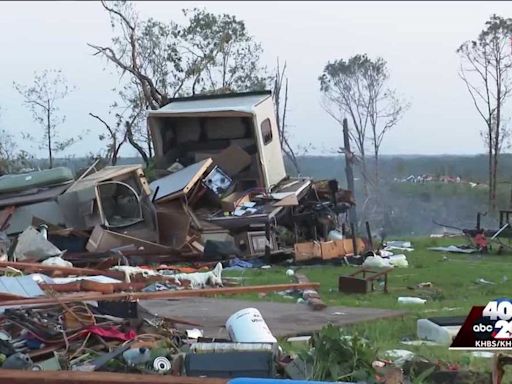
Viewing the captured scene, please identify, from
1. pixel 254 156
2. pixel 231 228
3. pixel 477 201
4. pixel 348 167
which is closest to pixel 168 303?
pixel 231 228

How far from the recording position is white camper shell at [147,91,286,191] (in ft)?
59.2

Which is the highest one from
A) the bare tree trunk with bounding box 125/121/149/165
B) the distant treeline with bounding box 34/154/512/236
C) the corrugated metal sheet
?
the corrugated metal sheet

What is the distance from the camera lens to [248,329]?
5832mm

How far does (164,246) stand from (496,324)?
11.8m

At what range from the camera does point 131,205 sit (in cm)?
1611

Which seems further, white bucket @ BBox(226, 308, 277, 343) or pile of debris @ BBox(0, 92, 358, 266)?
pile of debris @ BBox(0, 92, 358, 266)

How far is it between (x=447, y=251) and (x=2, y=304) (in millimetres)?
12195

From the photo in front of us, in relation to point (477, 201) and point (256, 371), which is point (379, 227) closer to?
point (477, 201)

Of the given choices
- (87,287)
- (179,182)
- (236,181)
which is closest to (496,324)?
(87,287)

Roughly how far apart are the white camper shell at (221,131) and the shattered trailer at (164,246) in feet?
0.13

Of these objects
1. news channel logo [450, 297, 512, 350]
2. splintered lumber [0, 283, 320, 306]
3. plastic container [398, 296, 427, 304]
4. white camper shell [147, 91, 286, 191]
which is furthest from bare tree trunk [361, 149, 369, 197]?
news channel logo [450, 297, 512, 350]

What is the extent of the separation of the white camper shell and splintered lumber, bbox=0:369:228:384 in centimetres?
1326

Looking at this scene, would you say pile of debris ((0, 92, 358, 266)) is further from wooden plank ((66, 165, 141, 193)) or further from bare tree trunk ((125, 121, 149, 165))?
bare tree trunk ((125, 121, 149, 165))

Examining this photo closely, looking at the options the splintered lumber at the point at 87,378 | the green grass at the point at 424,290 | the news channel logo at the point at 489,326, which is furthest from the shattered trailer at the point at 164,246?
the news channel logo at the point at 489,326
